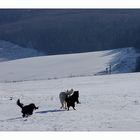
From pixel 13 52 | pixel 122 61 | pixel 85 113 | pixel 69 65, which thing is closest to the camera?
pixel 85 113

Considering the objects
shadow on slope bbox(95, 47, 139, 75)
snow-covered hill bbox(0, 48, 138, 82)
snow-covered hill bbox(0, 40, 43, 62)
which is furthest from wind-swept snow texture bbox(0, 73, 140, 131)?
snow-covered hill bbox(0, 40, 43, 62)

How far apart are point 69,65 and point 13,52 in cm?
437

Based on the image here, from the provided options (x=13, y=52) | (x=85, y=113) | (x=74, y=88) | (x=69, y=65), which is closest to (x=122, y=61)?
(x=69, y=65)

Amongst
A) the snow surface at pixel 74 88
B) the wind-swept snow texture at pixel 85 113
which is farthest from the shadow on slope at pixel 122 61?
the wind-swept snow texture at pixel 85 113

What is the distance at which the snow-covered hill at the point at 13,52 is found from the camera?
101ft

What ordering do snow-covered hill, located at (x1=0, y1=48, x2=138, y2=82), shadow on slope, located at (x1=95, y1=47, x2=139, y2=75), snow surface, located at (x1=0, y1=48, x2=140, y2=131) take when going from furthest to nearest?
shadow on slope, located at (x1=95, y1=47, x2=139, y2=75), snow-covered hill, located at (x1=0, y1=48, x2=138, y2=82), snow surface, located at (x1=0, y1=48, x2=140, y2=131)

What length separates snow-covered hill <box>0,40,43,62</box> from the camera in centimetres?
3086

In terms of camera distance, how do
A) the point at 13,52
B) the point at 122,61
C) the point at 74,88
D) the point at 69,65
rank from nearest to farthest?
the point at 74,88
the point at 122,61
the point at 69,65
the point at 13,52

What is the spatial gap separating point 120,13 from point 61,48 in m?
6.29

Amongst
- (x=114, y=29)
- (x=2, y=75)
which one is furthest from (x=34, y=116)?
(x=114, y=29)

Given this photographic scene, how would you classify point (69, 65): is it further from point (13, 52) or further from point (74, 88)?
point (74, 88)

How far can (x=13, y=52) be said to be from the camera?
32.1m

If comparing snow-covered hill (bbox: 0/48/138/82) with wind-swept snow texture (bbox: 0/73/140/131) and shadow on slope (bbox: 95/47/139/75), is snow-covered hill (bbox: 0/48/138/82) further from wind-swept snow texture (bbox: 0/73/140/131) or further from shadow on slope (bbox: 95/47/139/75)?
wind-swept snow texture (bbox: 0/73/140/131)

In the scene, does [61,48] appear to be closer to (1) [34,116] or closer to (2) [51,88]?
(2) [51,88]
